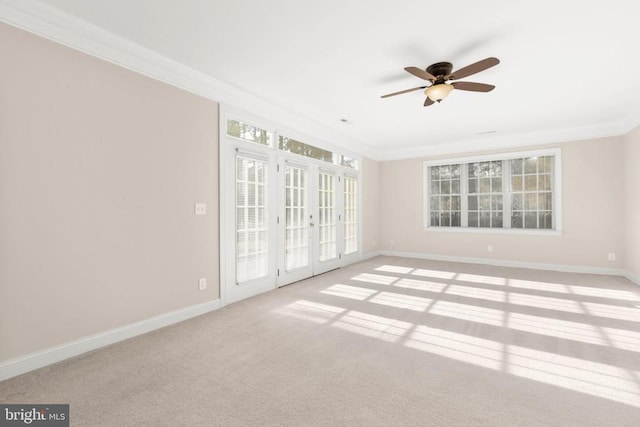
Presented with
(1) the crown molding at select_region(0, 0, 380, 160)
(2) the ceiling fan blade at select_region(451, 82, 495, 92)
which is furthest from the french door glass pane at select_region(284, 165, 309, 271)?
(2) the ceiling fan blade at select_region(451, 82, 495, 92)

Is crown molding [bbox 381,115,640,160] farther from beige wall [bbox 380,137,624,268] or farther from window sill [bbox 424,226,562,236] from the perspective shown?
window sill [bbox 424,226,562,236]

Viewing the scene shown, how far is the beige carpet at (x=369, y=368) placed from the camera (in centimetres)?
180

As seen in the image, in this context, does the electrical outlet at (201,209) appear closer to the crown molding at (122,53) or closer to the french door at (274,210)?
the french door at (274,210)

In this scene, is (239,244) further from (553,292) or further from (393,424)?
(553,292)

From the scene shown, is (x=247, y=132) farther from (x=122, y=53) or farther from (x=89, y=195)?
(x=89, y=195)

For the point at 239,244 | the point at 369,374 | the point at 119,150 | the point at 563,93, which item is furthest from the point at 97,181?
the point at 563,93

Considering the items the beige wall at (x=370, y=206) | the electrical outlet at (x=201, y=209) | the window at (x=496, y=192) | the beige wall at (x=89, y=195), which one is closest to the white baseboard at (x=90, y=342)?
the beige wall at (x=89, y=195)

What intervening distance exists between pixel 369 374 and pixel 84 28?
11.7 ft

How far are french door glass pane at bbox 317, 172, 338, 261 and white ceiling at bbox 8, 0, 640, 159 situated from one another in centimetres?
145

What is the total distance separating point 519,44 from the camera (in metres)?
2.74

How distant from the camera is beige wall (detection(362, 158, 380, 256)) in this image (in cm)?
703

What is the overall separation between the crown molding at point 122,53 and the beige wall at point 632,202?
5.57 m

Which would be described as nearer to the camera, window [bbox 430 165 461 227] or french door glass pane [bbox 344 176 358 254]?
french door glass pane [bbox 344 176 358 254]

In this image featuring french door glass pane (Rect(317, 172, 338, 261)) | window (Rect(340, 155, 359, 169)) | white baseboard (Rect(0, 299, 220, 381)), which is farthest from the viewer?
window (Rect(340, 155, 359, 169))
